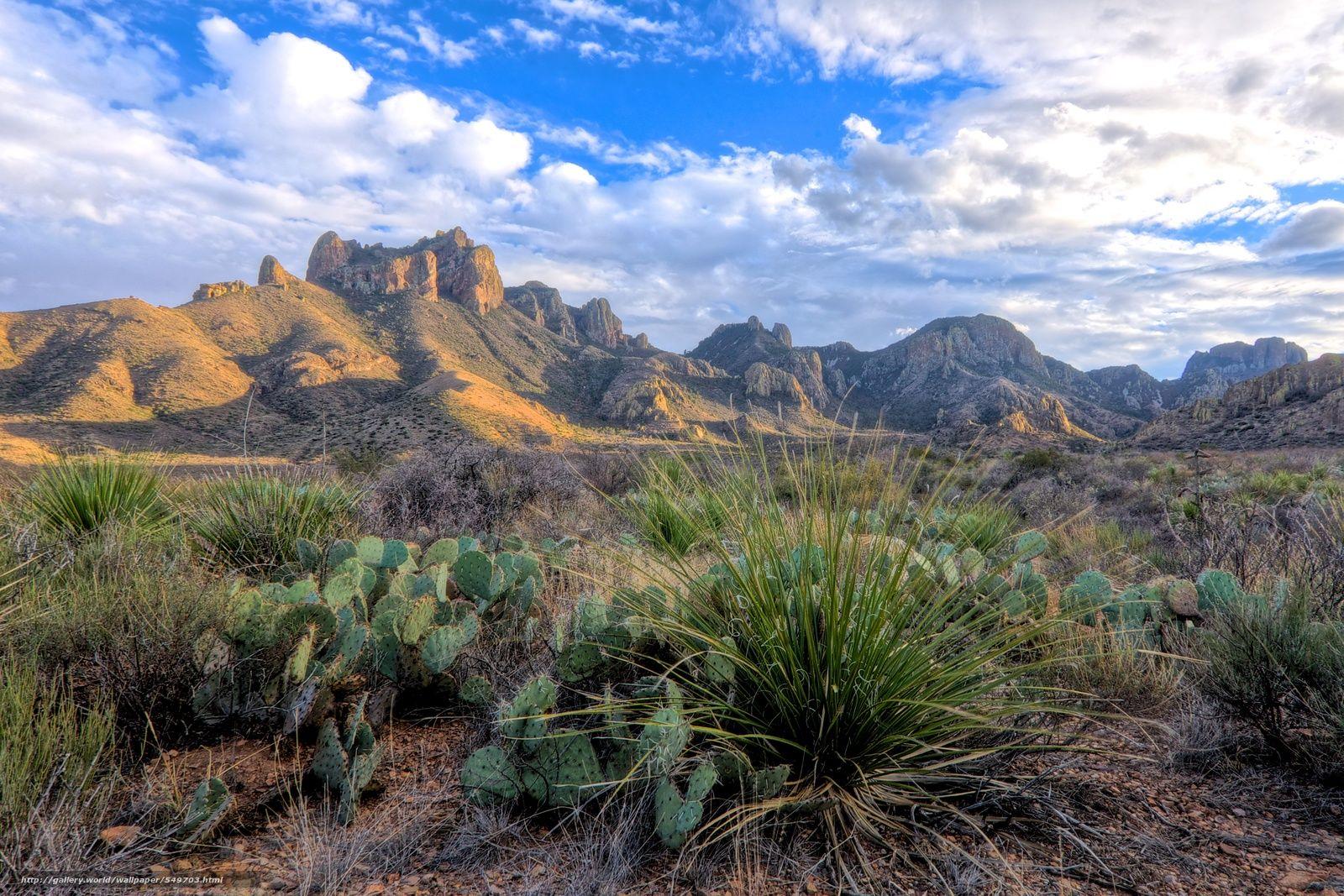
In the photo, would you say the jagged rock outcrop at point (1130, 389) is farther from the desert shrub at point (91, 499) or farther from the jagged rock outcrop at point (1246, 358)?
the desert shrub at point (91, 499)

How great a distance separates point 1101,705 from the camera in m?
3.00

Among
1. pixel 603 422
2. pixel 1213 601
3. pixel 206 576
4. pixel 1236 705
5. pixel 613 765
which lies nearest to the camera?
pixel 613 765

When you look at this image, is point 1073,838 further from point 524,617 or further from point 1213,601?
point 524,617

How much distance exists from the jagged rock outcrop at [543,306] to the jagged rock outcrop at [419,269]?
6397mm

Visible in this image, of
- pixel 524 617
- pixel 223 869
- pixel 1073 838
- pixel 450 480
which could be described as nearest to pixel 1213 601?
pixel 1073 838

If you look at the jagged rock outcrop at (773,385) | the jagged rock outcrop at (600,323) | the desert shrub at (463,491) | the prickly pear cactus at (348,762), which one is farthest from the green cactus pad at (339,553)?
the jagged rock outcrop at (600,323)

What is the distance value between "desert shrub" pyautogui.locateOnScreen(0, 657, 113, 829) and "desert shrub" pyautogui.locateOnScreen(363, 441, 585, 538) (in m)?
4.30

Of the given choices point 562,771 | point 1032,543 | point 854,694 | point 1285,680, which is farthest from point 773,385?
point 562,771

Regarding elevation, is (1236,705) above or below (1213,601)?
below

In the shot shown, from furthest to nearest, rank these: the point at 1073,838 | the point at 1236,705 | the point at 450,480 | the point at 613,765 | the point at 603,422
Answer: the point at 603,422
the point at 450,480
the point at 1236,705
the point at 613,765
the point at 1073,838

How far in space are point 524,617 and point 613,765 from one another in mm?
1513

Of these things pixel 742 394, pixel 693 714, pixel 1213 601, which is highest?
pixel 742 394

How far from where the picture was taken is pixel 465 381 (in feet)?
154

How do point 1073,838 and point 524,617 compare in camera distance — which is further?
point 524,617
